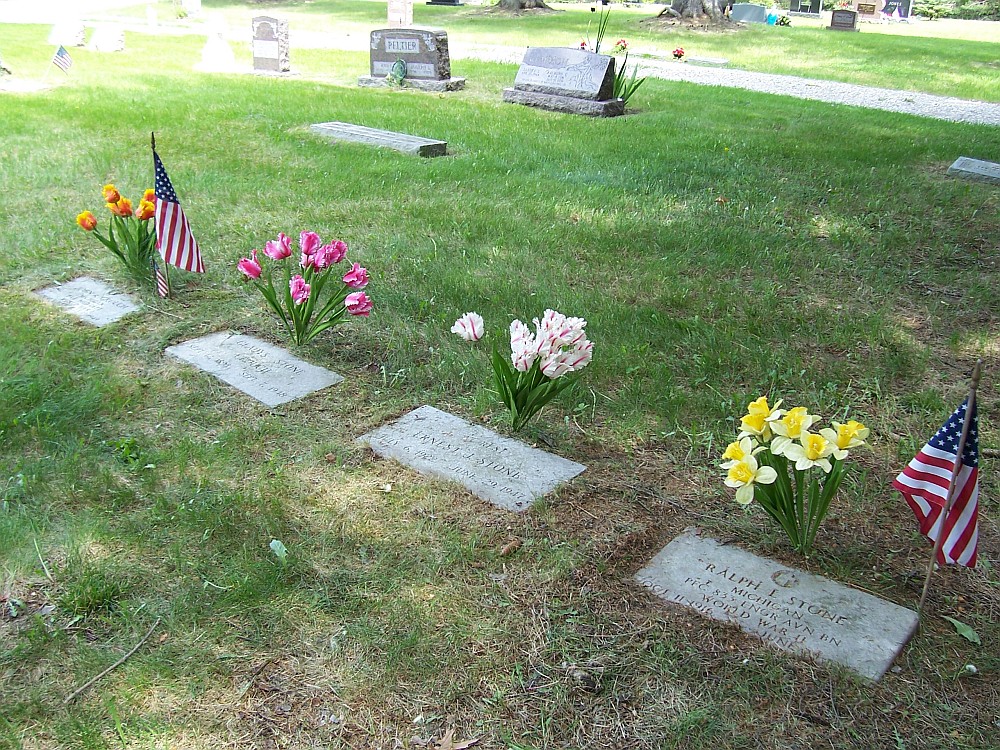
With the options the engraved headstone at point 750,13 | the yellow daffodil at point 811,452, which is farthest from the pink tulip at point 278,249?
the engraved headstone at point 750,13

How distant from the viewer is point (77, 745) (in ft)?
6.71

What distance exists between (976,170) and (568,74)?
17.3 ft

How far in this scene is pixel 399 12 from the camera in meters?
18.3

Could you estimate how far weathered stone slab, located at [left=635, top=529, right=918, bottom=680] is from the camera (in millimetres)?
2328

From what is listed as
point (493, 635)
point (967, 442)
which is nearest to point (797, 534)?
point (967, 442)

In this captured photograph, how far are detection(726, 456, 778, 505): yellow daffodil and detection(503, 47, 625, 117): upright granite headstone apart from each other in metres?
8.67

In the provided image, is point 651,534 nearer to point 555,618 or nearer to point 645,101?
point 555,618

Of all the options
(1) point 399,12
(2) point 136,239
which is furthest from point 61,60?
(2) point 136,239

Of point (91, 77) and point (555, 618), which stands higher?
point (91, 77)

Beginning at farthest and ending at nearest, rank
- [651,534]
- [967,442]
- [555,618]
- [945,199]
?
1. [945,199]
2. [651,534]
3. [555,618]
4. [967,442]

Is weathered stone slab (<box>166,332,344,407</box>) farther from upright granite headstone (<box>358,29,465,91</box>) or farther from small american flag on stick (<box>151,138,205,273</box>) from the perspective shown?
upright granite headstone (<box>358,29,465,91</box>)

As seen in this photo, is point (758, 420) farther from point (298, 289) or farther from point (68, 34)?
point (68, 34)

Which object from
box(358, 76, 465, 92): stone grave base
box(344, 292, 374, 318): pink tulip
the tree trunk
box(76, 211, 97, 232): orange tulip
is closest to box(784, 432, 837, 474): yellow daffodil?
box(344, 292, 374, 318): pink tulip

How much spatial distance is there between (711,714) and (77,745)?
161cm
